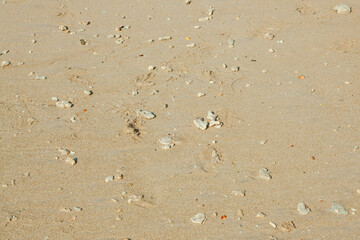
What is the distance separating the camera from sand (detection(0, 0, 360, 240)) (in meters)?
3.54

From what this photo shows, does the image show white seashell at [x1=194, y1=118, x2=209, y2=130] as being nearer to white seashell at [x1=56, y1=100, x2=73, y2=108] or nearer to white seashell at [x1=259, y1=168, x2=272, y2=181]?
white seashell at [x1=259, y1=168, x2=272, y2=181]

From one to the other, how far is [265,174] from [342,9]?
405 cm

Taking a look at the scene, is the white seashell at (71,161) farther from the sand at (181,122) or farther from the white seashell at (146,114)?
the white seashell at (146,114)

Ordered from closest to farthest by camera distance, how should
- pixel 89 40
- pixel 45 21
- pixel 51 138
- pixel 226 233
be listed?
pixel 226 233
pixel 51 138
pixel 89 40
pixel 45 21

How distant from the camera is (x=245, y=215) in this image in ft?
11.6

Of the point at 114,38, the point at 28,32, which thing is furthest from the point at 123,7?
the point at 28,32

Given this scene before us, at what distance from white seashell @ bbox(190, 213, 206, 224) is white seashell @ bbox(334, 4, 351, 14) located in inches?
186

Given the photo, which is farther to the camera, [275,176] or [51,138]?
[51,138]

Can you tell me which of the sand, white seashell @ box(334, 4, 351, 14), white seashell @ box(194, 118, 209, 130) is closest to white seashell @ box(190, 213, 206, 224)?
the sand

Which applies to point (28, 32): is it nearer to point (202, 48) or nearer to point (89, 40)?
point (89, 40)

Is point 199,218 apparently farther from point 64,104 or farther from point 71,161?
point 64,104

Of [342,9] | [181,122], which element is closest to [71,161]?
[181,122]

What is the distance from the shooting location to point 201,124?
14.5ft

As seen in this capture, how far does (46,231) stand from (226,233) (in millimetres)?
1508
